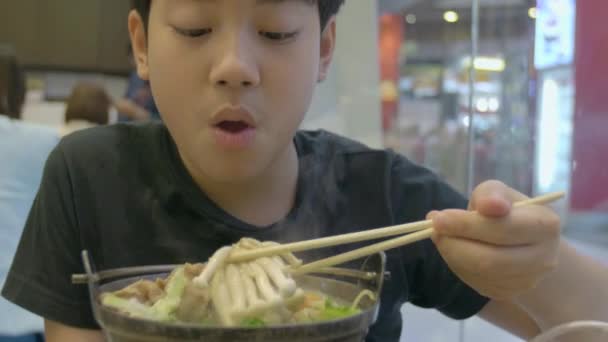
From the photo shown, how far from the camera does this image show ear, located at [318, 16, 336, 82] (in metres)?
0.89

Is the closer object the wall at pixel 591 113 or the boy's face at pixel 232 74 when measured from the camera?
the boy's face at pixel 232 74

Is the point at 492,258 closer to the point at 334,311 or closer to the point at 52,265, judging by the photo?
the point at 334,311

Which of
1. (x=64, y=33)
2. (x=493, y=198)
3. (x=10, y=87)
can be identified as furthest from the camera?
(x=64, y=33)

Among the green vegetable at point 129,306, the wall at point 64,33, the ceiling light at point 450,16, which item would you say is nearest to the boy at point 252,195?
the green vegetable at point 129,306

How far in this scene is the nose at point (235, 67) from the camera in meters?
0.67

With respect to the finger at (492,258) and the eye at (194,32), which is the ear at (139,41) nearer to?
the eye at (194,32)

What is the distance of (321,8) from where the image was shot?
→ 819mm

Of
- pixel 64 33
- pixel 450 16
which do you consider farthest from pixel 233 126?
pixel 64 33

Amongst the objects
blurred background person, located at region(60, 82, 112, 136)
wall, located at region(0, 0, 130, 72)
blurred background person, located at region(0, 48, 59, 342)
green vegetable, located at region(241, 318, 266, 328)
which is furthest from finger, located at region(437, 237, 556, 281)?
wall, located at region(0, 0, 130, 72)

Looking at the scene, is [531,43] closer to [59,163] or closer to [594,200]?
[594,200]

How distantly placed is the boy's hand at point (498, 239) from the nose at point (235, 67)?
0.77 feet

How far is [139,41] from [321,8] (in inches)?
9.8

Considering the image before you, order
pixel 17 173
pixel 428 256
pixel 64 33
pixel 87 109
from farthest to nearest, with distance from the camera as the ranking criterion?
pixel 64 33 < pixel 87 109 < pixel 17 173 < pixel 428 256

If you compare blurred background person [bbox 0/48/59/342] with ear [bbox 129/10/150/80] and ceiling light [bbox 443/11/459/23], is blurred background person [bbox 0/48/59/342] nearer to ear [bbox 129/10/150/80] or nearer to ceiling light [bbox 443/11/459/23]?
ear [bbox 129/10/150/80]
